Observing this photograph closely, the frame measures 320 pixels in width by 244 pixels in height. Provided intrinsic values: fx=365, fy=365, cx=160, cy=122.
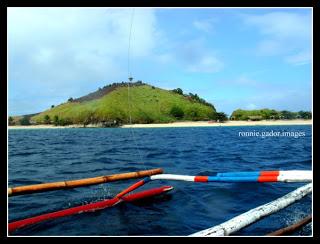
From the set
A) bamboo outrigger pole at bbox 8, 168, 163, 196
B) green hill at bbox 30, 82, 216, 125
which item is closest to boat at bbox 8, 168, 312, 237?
bamboo outrigger pole at bbox 8, 168, 163, 196

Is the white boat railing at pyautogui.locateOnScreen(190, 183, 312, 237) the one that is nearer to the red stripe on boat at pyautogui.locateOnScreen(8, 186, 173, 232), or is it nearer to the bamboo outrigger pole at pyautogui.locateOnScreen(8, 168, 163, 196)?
the bamboo outrigger pole at pyautogui.locateOnScreen(8, 168, 163, 196)

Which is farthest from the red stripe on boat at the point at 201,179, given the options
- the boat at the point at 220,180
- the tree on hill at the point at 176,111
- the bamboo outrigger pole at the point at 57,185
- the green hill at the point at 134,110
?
the tree on hill at the point at 176,111

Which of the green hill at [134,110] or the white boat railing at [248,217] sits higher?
the green hill at [134,110]

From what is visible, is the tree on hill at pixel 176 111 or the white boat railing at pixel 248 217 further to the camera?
the tree on hill at pixel 176 111

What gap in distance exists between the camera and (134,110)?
5559 cm

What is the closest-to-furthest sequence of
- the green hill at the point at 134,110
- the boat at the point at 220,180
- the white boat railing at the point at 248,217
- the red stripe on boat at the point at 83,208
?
the white boat railing at the point at 248,217 → the boat at the point at 220,180 → the red stripe on boat at the point at 83,208 → the green hill at the point at 134,110

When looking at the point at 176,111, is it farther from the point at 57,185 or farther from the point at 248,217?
the point at 248,217

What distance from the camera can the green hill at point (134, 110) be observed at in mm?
47109

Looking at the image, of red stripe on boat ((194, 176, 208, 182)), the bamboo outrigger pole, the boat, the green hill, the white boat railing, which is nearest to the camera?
the white boat railing

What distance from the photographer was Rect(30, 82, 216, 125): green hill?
47109mm

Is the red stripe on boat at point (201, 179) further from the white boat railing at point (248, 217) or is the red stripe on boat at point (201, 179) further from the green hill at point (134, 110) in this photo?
the green hill at point (134, 110)
